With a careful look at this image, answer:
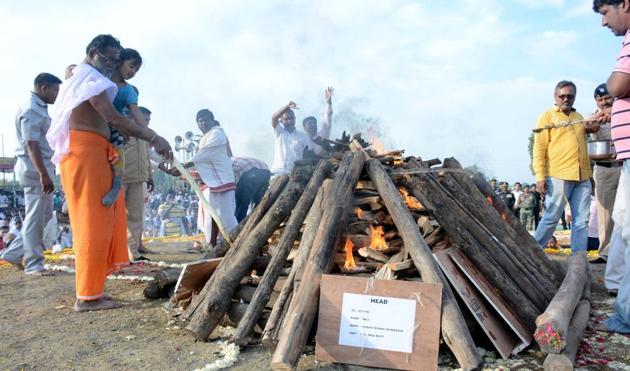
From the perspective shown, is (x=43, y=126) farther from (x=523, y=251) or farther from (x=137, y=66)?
(x=523, y=251)

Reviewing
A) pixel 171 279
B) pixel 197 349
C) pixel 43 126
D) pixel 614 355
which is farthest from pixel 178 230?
pixel 614 355

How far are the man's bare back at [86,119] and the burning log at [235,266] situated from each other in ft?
5.87

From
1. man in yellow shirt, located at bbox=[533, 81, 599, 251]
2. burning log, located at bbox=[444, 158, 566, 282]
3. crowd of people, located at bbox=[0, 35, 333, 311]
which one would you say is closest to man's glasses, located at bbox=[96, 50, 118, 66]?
crowd of people, located at bbox=[0, 35, 333, 311]

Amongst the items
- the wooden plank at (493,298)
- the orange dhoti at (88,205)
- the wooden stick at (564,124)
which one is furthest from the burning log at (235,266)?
the wooden stick at (564,124)

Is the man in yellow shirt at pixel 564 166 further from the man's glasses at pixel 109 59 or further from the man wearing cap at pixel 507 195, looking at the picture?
the man wearing cap at pixel 507 195

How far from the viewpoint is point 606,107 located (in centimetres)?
589

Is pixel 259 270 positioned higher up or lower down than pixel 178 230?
higher up

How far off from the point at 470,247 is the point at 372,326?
50.5 inches

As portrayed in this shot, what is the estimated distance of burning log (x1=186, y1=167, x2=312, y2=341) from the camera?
142 inches

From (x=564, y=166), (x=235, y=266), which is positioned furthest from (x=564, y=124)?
(x=235, y=266)

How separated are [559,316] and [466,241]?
0.99m

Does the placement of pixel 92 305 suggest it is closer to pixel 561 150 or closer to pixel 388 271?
pixel 388 271

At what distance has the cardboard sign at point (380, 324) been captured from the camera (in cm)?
302

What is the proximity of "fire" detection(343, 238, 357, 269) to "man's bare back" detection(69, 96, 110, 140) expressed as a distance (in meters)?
2.66
